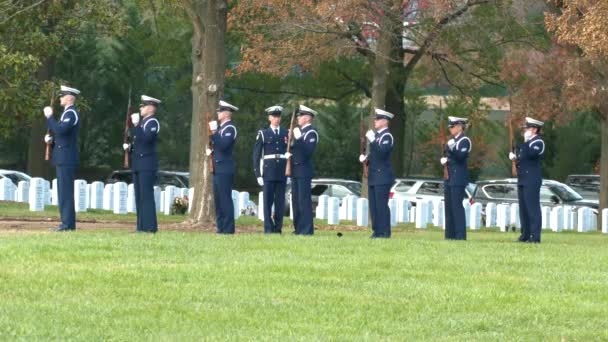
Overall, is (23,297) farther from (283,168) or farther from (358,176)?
(358,176)

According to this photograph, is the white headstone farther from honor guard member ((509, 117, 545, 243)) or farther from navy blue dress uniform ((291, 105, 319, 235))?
honor guard member ((509, 117, 545, 243))

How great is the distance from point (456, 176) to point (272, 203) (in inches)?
111

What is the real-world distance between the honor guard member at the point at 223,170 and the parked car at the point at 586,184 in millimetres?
25445

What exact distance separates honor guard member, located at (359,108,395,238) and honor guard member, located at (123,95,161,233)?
3197 millimetres

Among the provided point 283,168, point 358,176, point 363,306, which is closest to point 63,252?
point 363,306

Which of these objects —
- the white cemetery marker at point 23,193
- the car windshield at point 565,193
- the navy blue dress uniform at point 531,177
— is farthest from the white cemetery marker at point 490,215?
the navy blue dress uniform at point 531,177

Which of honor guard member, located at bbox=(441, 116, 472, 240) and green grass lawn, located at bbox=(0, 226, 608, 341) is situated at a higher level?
honor guard member, located at bbox=(441, 116, 472, 240)

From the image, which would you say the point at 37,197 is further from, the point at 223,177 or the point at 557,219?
the point at 557,219

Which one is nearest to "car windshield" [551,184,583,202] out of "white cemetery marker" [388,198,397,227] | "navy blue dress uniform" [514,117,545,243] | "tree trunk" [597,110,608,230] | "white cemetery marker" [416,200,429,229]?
"tree trunk" [597,110,608,230]

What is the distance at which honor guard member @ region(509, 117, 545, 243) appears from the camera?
72.4 ft

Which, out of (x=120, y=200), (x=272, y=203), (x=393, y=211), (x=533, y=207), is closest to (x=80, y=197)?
(x=120, y=200)

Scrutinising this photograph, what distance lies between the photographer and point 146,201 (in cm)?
2112

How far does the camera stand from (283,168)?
72.7 feet

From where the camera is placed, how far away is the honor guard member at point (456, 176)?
22.0 metres
